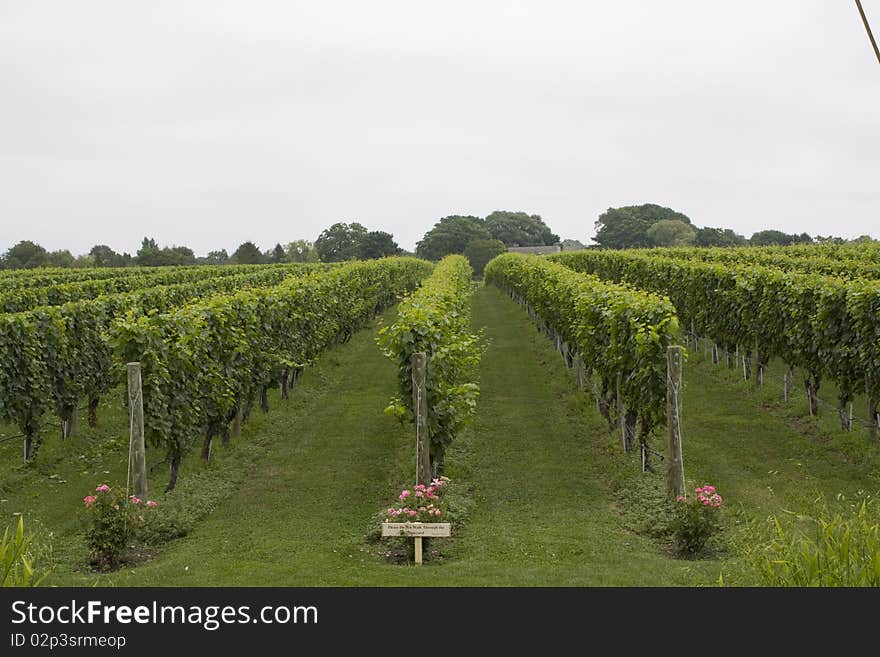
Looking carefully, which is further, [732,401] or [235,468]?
[732,401]

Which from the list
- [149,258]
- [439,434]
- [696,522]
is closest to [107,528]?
[439,434]

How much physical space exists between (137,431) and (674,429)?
6.48 m

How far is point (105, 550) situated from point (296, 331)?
10.4 meters

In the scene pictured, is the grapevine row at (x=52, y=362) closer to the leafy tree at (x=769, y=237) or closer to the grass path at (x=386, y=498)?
the grass path at (x=386, y=498)

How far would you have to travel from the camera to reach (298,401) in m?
19.2

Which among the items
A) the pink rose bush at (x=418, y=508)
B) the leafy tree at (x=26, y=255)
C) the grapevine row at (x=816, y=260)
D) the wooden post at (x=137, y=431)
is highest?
the leafy tree at (x=26, y=255)

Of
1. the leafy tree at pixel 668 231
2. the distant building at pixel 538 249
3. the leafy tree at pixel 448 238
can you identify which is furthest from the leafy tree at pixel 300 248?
the leafy tree at pixel 668 231

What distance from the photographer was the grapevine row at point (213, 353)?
12.2m

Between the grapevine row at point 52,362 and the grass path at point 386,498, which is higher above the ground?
the grapevine row at point 52,362

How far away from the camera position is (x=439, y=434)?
12055 mm

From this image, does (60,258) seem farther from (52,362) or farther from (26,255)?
(52,362)

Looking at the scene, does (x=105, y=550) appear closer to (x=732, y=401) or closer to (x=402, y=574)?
(x=402, y=574)

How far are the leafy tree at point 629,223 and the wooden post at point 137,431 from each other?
346 ft
